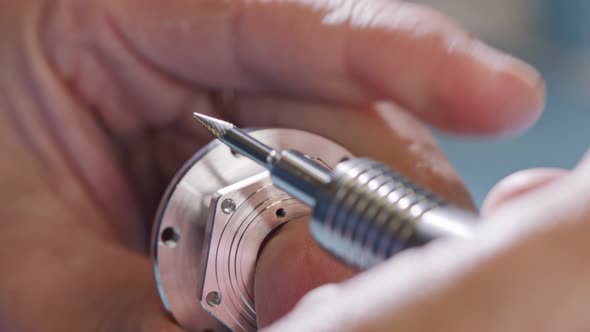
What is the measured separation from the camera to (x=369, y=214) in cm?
26

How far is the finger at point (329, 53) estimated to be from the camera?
404mm

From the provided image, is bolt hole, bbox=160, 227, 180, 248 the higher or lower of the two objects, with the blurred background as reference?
lower

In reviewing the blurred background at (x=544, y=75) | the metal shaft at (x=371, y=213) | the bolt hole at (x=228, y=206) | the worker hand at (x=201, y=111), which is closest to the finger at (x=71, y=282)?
the worker hand at (x=201, y=111)

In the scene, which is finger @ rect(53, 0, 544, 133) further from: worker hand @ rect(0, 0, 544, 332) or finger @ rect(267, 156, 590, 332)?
finger @ rect(267, 156, 590, 332)

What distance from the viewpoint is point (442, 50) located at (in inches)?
16.3

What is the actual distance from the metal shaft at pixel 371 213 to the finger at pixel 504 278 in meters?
0.03

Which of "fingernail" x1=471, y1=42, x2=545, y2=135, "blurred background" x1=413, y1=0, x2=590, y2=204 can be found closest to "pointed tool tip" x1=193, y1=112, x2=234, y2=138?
"fingernail" x1=471, y1=42, x2=545, y2=135

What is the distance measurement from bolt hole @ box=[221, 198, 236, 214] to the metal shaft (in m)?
0.12

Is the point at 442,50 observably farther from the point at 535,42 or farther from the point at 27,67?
the point at 535,42

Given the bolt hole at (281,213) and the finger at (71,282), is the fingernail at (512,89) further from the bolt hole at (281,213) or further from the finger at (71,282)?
the finger at (71,282)

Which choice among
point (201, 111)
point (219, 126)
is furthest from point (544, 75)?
point (219, 126)

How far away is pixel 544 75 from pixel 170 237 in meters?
1.27

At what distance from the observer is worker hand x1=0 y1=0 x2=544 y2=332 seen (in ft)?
1.21

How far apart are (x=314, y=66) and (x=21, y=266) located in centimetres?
30
